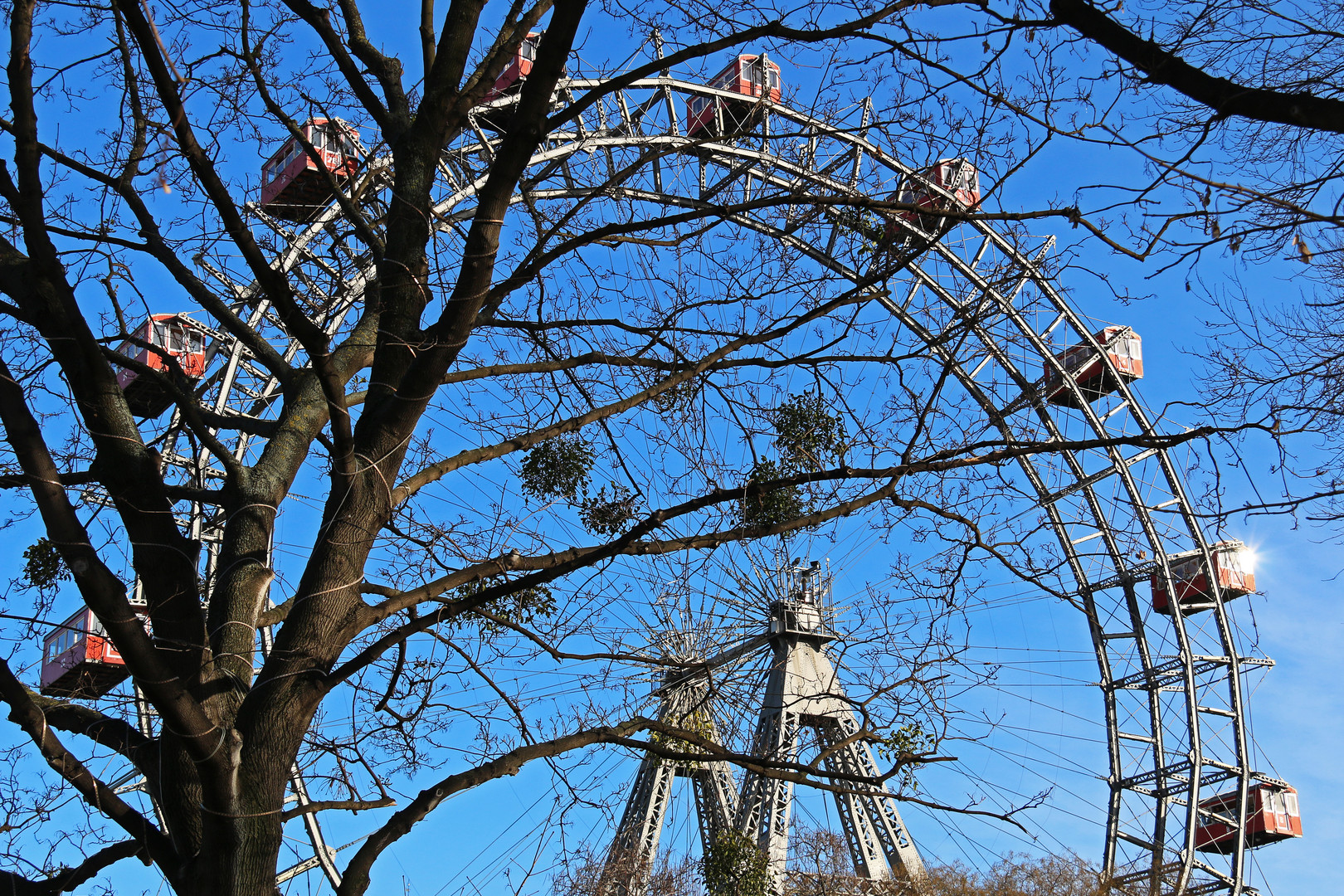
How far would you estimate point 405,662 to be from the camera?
15.1 feet

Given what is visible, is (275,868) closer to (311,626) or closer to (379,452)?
(311,626)

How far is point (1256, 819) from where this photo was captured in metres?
27.3

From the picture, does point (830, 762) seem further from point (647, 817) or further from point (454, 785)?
point (454, 785)

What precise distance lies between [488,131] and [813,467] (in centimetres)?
1464

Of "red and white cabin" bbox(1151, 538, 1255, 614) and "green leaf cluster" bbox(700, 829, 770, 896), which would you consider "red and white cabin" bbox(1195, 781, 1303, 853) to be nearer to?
"red and white cabin" bbox(1151, 538, 1255, 614)

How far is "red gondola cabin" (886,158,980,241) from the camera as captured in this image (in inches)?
173

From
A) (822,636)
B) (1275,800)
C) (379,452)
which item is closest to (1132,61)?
(379,452)

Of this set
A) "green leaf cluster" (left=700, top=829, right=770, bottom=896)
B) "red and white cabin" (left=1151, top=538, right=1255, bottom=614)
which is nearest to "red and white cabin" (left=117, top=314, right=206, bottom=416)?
"green leaf cluster" (left=700, top=829, right=770, bottom=896)

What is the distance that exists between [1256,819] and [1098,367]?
11067 millimetres

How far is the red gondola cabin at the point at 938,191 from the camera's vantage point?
4.38 meters

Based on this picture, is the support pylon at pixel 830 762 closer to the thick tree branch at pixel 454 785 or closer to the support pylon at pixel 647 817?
the support pylon at pixel 647 817

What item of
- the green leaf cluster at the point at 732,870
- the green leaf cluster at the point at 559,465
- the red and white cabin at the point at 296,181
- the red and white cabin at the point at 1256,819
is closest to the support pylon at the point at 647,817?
the green leaf cluster at the point at 732,870

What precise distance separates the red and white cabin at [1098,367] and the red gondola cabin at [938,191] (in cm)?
2055

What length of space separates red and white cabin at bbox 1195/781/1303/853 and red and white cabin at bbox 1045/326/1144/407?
9.01 m
